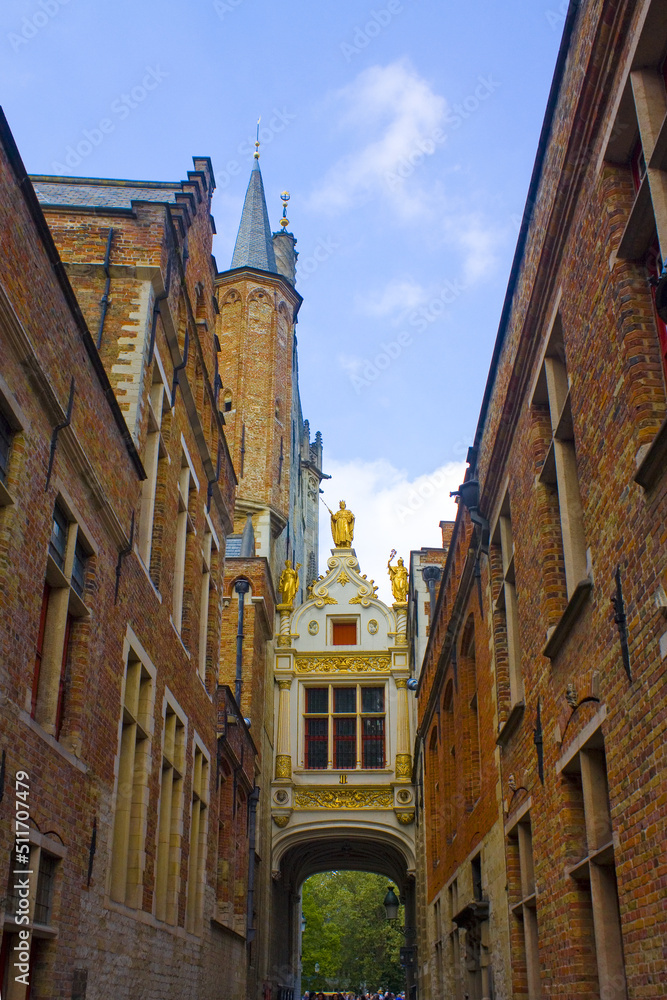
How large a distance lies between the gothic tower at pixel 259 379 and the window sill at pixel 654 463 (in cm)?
2842

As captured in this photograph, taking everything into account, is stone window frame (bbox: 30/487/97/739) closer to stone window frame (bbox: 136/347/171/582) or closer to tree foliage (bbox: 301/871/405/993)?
stone window frame (bbox: 136/347/171/582)

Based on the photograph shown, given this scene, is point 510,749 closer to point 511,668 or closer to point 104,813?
point 511,668

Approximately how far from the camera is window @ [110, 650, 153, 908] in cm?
1179

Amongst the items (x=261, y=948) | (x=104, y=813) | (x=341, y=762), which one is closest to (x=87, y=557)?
(x=104, y=813)

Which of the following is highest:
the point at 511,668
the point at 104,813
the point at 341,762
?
the point at 341,762

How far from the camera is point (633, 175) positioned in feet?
23.2

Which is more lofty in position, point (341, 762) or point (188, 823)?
point (341, 762)

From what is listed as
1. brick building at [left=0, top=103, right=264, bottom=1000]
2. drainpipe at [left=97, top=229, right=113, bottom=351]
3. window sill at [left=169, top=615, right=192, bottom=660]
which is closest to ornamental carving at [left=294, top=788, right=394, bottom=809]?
brick building at [left=0, top=103, right=264, bottom=1000]

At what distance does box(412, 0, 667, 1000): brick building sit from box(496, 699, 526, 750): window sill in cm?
4

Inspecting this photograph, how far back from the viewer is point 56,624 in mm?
9438

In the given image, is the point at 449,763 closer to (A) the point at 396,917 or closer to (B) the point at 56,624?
(B) the point at 56,624

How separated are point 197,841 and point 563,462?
35.8 feet

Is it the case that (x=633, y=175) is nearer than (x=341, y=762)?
Yes

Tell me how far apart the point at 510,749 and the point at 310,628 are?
23637 mm
